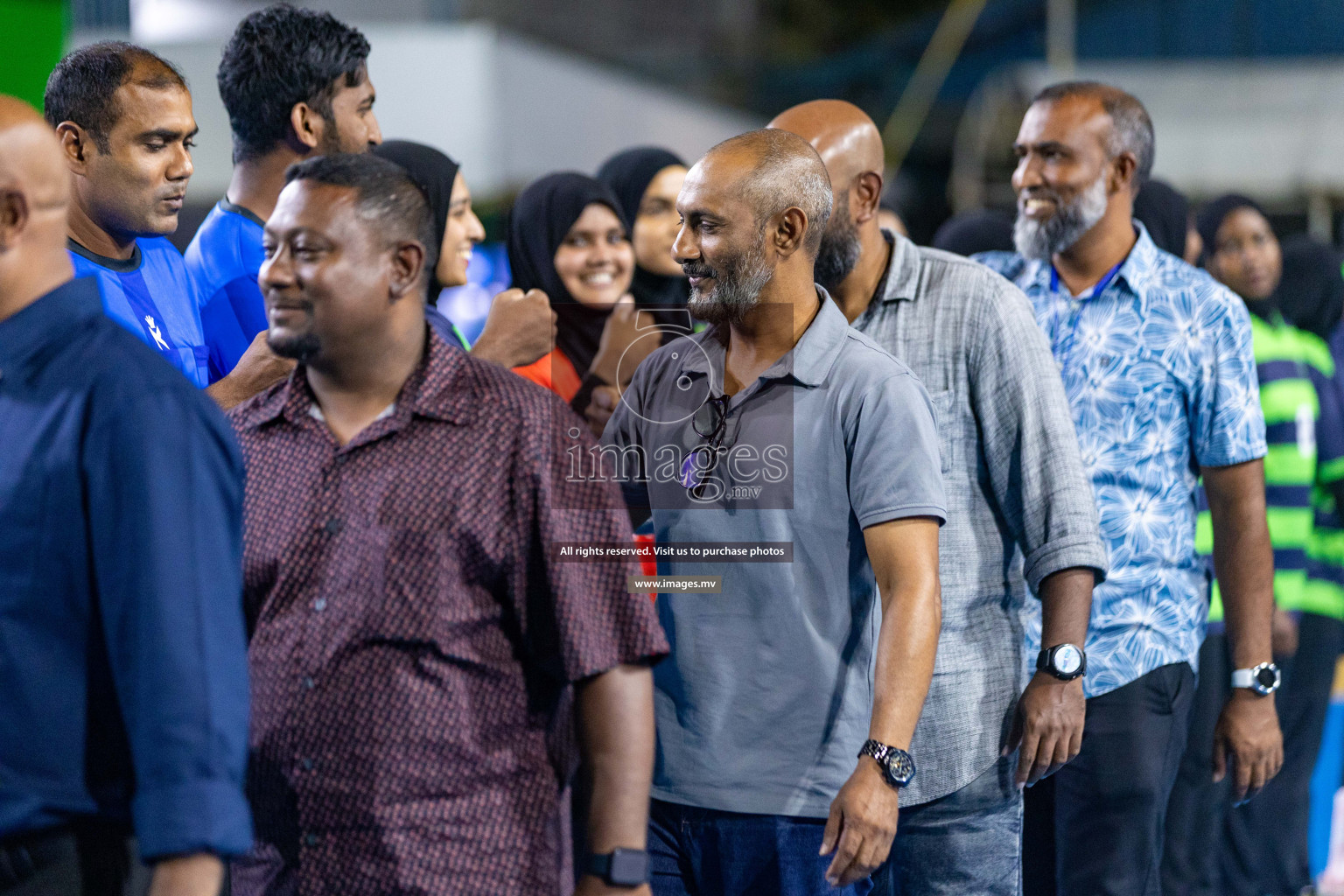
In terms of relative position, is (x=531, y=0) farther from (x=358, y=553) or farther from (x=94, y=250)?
(x=358, y=553)

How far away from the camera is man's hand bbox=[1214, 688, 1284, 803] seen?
3.41m

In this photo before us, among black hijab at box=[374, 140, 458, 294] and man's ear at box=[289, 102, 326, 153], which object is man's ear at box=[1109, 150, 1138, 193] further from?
man's ear at box=[289, 102, 326, 153]

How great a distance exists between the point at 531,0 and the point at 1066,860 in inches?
468

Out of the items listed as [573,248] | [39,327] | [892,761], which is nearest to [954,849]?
[892,761]

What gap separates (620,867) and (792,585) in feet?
2.21

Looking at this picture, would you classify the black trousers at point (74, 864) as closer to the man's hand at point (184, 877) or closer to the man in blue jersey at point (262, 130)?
the man's hand at point (184, 877)

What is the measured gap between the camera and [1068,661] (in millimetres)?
2758

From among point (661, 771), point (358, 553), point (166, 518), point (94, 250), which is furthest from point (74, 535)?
point (94, 250)

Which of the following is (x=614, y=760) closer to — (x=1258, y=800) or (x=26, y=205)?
(x=26, y=205)

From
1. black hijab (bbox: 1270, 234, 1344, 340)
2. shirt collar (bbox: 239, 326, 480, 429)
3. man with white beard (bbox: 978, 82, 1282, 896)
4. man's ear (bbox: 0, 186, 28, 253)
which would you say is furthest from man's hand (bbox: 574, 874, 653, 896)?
black hijab (bbox: 1270, 234, 1344, 340)

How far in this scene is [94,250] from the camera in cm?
Answer: 294

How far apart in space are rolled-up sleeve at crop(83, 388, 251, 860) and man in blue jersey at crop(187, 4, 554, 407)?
58.5 inches

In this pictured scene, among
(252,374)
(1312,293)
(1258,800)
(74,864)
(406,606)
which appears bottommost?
(1258,800)

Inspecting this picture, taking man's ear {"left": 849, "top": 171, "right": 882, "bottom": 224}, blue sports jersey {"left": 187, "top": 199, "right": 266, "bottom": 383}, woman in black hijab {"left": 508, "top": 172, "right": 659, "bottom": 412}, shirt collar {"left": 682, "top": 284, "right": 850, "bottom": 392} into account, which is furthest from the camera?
woman in black hijab {"left": 508, "top": 172, "right": 659, "bottom": 412}
